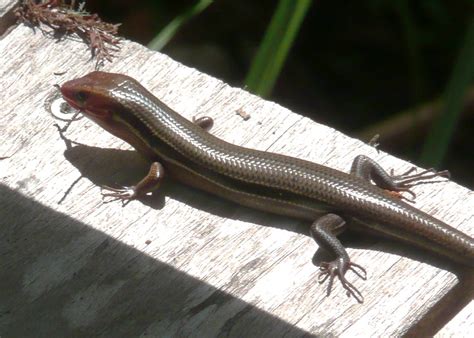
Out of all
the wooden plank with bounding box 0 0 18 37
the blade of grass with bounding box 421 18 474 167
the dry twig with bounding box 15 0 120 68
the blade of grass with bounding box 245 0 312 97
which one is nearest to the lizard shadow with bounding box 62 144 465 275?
the dry twig with bounding box 15 0 120 68

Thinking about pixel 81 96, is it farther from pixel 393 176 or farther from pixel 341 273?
pixel 341 273

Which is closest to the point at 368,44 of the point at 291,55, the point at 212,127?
the point at 291,55

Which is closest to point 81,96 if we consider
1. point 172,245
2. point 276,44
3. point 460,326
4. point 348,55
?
point 172,245

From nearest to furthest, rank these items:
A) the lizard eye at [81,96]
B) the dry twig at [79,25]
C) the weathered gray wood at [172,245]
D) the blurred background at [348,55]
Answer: the weathered gray wood at [172,245] → the lizard eye at [81,96] → the dry twig at [79,25] → the blurred background at [348,55]

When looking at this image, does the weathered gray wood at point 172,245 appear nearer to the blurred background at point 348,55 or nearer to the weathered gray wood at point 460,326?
the weathered gray wood at point 460,326

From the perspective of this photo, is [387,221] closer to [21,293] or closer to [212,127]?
[212,127]

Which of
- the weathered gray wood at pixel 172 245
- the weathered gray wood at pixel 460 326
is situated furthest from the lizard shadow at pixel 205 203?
the weathered gray wood at pixel 460 326

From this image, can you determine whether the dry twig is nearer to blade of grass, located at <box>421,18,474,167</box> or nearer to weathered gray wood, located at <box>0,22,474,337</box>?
weathered gray wood, located at <box>0,22,474,337</box>

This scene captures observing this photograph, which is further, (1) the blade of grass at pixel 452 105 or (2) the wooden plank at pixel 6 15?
(1) the blade of grass at pixel 452 105
